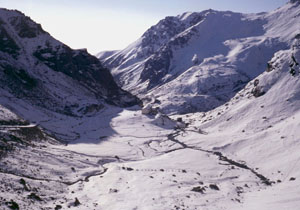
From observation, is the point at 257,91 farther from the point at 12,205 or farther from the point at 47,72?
the point at 12,205

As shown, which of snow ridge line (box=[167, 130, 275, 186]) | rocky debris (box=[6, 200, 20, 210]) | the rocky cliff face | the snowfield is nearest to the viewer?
rocky debris (box=[6, 200, 20, 210])

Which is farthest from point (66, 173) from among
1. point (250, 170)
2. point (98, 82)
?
point (98, 82)

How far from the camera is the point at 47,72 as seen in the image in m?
113

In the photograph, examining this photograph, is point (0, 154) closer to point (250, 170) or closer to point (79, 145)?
point (79, 145)

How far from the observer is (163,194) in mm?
40156

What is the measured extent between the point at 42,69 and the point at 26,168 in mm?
75124

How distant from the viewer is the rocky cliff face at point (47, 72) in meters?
96.0

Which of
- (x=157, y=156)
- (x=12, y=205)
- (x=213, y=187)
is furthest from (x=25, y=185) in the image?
(x=157, y=156)

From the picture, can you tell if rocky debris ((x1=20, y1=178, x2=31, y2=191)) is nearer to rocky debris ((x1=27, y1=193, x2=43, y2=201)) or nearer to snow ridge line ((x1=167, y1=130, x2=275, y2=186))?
rocky debris ((x1=27, y1=193, x2=43, y2=201))

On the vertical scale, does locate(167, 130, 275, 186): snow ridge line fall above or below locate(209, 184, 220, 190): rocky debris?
below

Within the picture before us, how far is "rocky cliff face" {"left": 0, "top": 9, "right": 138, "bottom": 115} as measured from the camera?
96.0m

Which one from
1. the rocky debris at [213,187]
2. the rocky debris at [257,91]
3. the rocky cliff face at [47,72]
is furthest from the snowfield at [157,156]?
the rocky cliff face at [47,72]

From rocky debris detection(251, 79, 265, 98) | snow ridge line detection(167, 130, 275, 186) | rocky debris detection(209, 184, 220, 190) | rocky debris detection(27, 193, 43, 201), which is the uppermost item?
rocky debris detection(251, 79, 265, 98)

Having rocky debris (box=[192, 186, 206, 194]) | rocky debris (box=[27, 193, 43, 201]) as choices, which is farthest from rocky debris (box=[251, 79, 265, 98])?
rocky debris (box=[27, 193, 43, 201])
